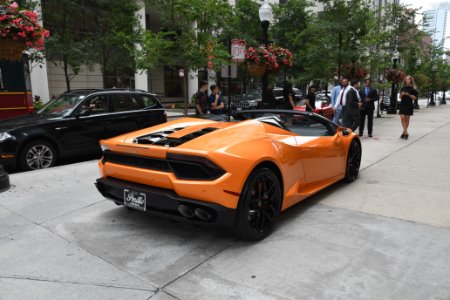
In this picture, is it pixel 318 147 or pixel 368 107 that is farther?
pixel 368 107

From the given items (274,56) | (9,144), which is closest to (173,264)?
(9,144)

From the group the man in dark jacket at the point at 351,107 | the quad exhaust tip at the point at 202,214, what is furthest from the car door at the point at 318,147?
the man in dark jacket at the point at 351,107

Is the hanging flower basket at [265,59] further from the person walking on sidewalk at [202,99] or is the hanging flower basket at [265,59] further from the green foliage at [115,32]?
the green foliage at [115,32]

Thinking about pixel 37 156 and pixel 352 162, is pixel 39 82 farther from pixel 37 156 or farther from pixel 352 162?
pixel 352 162

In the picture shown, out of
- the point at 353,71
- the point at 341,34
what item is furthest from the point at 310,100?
the point at 341,34

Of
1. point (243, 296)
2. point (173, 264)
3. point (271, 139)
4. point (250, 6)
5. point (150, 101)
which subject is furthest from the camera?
point (250, 6)

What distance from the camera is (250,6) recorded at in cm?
2542

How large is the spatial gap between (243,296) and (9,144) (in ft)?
18.2

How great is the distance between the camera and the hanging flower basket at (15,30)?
570cm

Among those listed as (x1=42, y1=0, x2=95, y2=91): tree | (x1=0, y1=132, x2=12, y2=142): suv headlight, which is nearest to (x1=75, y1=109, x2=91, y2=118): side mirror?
(x1=0, y1=132, x2=12, y2=142): suv headlight

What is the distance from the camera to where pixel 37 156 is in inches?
270

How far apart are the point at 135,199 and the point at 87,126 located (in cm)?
456

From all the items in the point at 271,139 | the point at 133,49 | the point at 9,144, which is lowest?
the point at 9,144

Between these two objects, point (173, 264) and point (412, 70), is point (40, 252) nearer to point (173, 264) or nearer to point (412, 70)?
point (173, 264)
